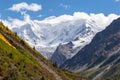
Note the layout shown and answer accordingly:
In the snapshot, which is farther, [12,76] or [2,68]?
[2,68]

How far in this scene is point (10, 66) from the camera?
81062 millimetres

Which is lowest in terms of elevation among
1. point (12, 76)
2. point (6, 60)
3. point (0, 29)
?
point (12, 76)

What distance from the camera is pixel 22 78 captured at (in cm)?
7575

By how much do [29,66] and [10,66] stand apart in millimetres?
15321

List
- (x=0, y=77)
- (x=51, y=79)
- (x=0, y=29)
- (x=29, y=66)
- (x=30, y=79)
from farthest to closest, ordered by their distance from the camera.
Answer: (x=0, y=29) < (x=51, y=79) < (x=29, y=66) < (x=30, y=79) < (x=0, y=77)

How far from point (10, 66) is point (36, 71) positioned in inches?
690

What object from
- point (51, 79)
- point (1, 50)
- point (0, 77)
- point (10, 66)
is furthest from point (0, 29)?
point (0, 77)

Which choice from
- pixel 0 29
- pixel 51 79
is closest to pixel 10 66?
pixel 51 79

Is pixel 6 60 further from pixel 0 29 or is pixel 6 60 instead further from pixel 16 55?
pixel 0 29

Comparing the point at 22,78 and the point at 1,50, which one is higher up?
the point at 1,50

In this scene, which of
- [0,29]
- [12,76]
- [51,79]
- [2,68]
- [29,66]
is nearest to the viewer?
[12,76]

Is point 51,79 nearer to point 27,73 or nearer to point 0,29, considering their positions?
point 27,73

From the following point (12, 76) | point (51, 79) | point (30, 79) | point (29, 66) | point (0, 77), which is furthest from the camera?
point (51, 79)

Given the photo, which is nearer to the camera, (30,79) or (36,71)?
(30,79)
